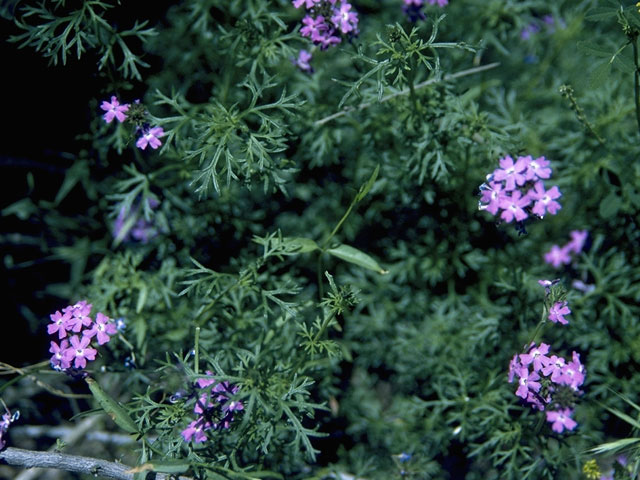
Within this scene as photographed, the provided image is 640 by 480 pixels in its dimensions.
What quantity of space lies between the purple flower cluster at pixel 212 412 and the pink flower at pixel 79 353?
57 cm

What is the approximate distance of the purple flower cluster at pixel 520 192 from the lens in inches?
110

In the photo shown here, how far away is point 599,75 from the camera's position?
3.19m

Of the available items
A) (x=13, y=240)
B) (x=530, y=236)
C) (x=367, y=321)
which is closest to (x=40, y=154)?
(x=13, y=240)

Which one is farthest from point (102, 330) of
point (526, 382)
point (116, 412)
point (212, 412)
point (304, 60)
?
point (526, 382)

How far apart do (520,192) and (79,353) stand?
7.57ft

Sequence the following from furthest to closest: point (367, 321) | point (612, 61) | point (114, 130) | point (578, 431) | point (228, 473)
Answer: point (367, 321), point (114, 130), point (578, 431), point (612, 61), point (228, 473)

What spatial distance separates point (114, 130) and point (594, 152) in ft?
10.5

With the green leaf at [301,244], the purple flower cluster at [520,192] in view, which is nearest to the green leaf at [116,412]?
the green leaf at [301,244]

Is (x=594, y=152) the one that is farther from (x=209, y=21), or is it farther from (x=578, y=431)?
(x=209, y=21)

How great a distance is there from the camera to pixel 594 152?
391cm

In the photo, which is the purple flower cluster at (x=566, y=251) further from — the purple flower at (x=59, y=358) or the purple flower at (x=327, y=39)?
the purple flower at (x=59, y=358)

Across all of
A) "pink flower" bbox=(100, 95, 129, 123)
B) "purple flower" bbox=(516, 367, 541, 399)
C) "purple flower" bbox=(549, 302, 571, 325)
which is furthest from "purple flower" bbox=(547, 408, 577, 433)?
"pink flower" bbox=(100, 95, 129, 123)

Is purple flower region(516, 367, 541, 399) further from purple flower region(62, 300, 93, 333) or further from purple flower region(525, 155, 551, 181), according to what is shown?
→ purple flower region(62, 300, 93, 333)

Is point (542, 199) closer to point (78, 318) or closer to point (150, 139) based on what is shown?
point (150, 139)
